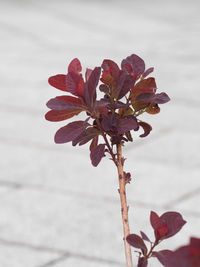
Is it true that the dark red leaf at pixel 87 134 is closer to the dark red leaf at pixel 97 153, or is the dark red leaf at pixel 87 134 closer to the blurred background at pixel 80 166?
the dark red leaf at pixel 97 153

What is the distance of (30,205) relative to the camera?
4.51 m

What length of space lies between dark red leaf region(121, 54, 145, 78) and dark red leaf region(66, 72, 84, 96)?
0.12 m

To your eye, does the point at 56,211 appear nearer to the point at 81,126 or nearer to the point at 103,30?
the point at 81,126

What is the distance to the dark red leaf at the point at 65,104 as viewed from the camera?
122 centimetres

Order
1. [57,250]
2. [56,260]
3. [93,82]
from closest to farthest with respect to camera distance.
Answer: [93,82]
[56,260]
[57,250]

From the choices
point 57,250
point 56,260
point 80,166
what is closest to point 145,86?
point 56,260

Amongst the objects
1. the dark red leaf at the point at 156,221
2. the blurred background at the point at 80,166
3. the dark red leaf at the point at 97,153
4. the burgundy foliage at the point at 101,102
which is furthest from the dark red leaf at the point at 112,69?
the blurred background at the point at 80,166

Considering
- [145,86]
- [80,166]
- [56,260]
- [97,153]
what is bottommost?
[97,153]

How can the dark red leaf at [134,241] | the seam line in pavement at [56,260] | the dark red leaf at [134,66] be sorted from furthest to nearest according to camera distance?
1. the seam line in pavement at [56,260]
2. the dark red leaf at [134,66]
3. the dark red leaf at [134,241]

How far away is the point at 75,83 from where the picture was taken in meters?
1.21

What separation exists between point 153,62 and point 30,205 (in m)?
4.60

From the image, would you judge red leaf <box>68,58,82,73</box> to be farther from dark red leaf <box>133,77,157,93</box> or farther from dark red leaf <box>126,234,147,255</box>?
dark red leaf <box>126,234,147,255</box>

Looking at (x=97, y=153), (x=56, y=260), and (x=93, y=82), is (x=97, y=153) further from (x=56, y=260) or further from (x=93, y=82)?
(x=56, y=260)

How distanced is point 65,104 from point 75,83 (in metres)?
0.04
